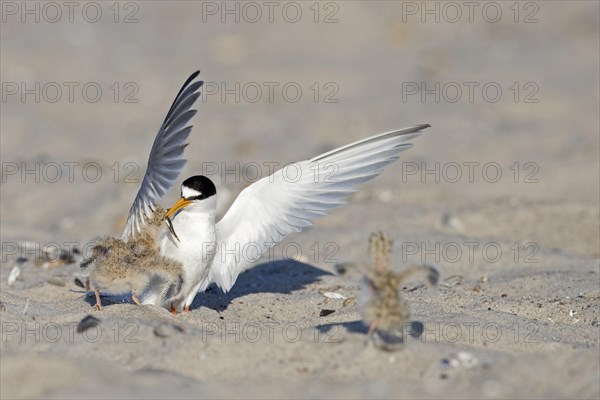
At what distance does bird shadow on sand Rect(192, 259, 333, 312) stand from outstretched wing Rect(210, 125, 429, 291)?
32 centimetres

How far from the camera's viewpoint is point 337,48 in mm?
13328

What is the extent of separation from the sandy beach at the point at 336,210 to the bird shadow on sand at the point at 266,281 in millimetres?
24

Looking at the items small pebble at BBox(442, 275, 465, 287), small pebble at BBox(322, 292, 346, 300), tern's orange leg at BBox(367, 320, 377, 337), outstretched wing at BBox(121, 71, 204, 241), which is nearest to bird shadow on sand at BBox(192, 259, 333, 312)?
A: small pebble at BBox(322, 292, 346, 300)

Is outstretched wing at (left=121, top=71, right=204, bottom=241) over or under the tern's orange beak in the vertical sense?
over

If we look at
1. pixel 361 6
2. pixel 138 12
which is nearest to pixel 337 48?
pixel 361 6

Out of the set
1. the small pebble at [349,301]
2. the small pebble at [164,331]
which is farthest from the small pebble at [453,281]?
the small pebble at [164,331]

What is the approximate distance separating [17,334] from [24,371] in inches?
19.9

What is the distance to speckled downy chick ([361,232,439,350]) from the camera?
3.82m

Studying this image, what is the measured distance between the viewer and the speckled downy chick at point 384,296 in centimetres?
382

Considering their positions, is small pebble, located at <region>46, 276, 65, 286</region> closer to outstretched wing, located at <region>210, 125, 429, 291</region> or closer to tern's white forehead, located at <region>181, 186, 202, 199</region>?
outstretched wing, located at <region>210, 125, 429, 291</region>

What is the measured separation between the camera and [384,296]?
12.6ft

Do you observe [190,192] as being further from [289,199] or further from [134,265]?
[289,199]

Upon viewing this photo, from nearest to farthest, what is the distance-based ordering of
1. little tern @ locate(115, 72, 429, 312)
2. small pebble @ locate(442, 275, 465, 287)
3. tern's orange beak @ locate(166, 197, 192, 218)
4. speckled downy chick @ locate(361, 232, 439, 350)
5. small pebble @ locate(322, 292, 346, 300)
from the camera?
speckled downy chick @ locate(361, 232, 439, 350) < tern's orange beak @ locate(166, 197, 192, 218) < little tern @ locate(115, 72, 429, 312) < small pebble @ locate(322, 292, 346, 300) < small pebble @ locate(442, 275, 465, 287)

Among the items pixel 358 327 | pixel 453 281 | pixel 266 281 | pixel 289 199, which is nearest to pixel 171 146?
pixel 289 199
